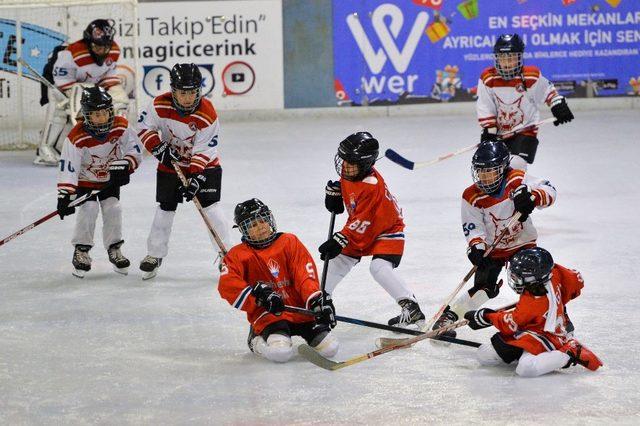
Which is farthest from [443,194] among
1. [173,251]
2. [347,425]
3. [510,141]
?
[347,425]

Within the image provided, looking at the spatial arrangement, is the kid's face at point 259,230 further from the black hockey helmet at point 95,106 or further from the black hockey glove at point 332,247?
the black hockey helmet at point 95,106

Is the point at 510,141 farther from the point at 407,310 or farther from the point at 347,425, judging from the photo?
the point at 347,425

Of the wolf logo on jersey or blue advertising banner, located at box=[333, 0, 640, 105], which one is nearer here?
the wolf logo on jersey

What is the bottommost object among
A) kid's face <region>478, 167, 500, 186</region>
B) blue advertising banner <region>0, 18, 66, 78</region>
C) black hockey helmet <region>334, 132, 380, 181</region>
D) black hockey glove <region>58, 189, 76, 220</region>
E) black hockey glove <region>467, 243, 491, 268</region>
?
black hockey glove <region>467, 243, 491, 268</region>

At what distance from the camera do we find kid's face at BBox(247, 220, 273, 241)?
13.9 feet

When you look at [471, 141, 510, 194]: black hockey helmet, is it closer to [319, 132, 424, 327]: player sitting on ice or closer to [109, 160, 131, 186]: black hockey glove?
[319, 132, 424, 327]: player sitting on ice

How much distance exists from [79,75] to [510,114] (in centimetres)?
360

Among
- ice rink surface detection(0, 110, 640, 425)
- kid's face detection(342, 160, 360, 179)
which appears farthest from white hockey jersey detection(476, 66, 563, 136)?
kid's face detection(342, 160, 360, 179)

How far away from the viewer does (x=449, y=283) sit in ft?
17.7

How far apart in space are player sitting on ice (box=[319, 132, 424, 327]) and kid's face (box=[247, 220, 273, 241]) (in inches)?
13.9

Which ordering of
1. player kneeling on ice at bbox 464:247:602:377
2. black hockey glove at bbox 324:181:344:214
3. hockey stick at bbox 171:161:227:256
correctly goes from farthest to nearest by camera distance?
hockey stick at bbox 171:161:227:256, black hockey glove at bbox 324:181:344:214, player kneeling on ice at bbox 464:247:602:377

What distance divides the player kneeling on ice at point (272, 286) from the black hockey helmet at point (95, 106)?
1.47 m

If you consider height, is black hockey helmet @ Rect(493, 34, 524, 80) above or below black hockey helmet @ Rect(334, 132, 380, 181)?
above

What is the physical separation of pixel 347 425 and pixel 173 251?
2.88 meters
